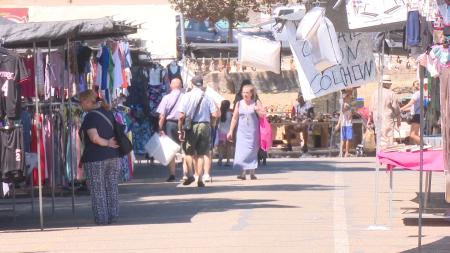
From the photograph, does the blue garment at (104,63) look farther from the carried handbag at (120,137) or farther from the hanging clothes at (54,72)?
the carried handbag at (120,137)

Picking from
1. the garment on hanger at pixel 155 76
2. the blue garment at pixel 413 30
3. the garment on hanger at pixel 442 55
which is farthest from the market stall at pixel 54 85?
the garment on hanger at pixel 155 76

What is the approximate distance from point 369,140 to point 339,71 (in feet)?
46.0

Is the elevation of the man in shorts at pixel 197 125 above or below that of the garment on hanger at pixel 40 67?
below

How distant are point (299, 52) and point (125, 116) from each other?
5721mm

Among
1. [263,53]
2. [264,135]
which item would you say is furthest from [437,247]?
[263,53]

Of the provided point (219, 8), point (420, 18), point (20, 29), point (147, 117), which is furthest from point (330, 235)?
point (219, 8)

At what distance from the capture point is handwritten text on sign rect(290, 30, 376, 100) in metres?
15.3

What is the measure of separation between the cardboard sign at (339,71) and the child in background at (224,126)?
9.55m

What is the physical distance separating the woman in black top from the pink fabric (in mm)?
3237

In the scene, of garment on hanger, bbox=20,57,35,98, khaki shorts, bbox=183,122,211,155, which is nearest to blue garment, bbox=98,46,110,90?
khaki shorts, bbox=183,122,211,155

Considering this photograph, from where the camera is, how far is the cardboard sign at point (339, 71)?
603 inches

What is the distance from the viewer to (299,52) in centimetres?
1534

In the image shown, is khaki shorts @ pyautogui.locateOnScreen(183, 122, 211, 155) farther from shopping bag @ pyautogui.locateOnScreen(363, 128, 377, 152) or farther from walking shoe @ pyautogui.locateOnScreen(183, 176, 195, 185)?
shopping bag @ pyautogui.locateOnScreen(363, 128, 377, 152)

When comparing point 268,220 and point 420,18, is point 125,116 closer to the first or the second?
point 268,220
